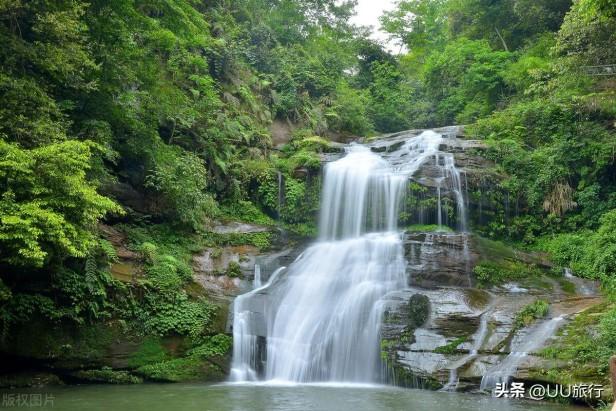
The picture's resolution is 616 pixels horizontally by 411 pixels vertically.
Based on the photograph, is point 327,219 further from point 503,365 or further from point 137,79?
point 503,365

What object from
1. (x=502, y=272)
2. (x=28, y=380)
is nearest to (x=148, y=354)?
(x=28, y=380)

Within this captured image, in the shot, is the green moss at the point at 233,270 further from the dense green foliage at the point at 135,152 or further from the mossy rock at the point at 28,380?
the mossy rock at the point at 28,380

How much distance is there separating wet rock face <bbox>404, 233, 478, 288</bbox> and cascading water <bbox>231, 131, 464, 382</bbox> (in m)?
0.36

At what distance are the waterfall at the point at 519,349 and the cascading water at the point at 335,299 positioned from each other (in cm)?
246

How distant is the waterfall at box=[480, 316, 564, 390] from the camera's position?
32.4 feet

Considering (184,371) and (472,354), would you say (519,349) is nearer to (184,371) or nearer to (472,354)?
(472,354)

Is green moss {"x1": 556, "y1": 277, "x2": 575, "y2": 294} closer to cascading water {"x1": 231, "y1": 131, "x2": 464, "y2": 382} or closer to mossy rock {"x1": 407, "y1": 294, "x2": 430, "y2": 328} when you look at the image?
mossy rock {"x1": 407, "y1": 294, "x2": 430, "y2": 328}

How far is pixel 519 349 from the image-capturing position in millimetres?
10398

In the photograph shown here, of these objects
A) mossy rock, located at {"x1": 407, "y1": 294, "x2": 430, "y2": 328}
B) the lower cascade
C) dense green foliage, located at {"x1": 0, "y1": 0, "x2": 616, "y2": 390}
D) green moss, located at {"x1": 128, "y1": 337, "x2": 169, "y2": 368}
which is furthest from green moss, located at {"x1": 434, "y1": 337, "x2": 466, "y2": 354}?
green moss, located at {"x1": 128, "y1": 337, "x2": 169, "y2": 368}

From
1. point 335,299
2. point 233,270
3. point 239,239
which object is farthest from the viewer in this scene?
point 239,239

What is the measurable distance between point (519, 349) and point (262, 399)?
514 cm

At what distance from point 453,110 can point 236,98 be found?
13.0 m

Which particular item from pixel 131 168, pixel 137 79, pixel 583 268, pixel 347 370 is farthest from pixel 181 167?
pixel 583 268

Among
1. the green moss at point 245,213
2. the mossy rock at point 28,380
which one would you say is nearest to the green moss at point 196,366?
the mossy rock at point 28,380
